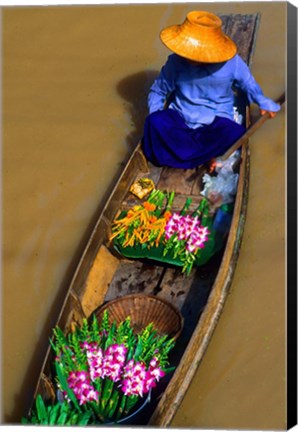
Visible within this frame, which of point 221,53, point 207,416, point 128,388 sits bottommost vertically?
point 207,416

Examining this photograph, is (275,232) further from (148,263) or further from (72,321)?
(72,321)

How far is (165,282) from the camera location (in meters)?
5.46

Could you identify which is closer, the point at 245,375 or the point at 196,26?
the point at 245,375

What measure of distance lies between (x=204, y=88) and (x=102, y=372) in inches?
92.0

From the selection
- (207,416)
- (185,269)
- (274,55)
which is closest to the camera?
(207,416)

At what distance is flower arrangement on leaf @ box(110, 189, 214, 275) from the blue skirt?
15.4 inches

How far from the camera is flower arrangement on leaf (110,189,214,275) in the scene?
215 inches

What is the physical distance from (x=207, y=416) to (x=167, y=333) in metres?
0.58

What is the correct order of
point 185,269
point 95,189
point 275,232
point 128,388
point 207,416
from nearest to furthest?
point 128,388, point 207,416, point 185,269, point 275,232, point 95,189

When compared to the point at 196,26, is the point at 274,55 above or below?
below

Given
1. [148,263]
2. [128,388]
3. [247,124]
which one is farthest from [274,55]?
[128,388]

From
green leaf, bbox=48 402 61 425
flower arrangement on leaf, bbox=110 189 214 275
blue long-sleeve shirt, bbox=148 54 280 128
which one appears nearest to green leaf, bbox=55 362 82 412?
green leaf, bbox=48 402 61 425

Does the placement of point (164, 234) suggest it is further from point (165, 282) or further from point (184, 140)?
point (184, 140)

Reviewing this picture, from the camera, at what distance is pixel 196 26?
5.73 meters
